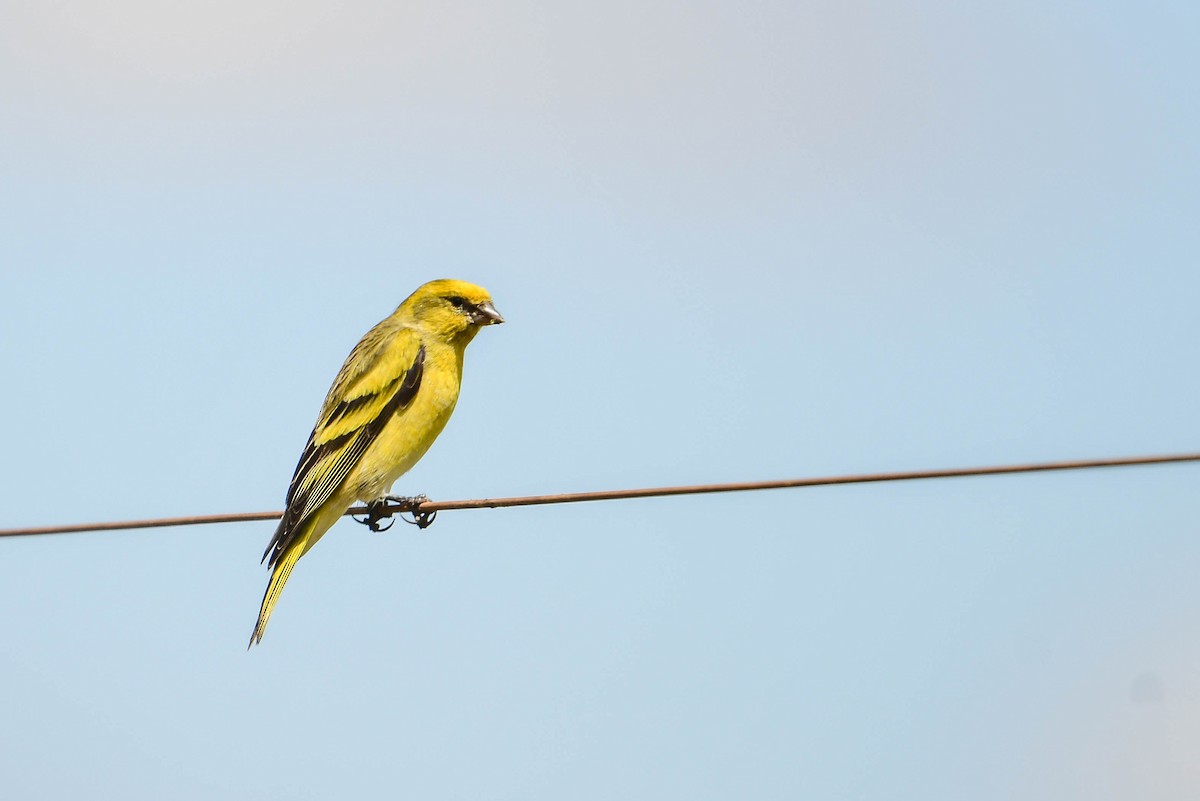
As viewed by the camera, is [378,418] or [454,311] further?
[454,311]

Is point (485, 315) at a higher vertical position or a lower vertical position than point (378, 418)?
higher

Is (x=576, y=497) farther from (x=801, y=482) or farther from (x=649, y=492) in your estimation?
(x=801, y=482)

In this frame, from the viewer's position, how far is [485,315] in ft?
36.4

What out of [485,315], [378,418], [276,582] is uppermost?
[485,315]

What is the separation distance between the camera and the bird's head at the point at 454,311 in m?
11.0

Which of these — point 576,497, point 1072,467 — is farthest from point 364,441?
point 1072,467

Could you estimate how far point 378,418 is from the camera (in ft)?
34.0

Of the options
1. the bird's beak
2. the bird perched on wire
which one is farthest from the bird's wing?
the bird's beak

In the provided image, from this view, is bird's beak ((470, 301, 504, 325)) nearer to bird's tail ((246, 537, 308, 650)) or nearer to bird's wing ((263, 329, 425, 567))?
bird's wing ((263, 329, 425, 567))

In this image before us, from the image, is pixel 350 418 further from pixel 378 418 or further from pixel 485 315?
pixel 485 315

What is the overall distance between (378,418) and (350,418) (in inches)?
9.2

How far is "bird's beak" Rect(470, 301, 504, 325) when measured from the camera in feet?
36.3

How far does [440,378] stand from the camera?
1061 centimetres

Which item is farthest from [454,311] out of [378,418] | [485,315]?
[378,418]
